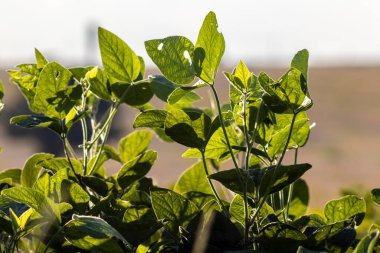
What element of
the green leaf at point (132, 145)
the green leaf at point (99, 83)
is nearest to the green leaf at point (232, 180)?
the green leaf at point (99, 83)

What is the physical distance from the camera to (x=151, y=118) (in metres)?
0.92

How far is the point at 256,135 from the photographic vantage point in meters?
0.92

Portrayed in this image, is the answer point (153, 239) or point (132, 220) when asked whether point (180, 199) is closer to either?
point (132, 220)

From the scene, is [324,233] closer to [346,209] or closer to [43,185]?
[346,209]

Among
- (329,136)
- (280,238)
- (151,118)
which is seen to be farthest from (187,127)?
(329,136)

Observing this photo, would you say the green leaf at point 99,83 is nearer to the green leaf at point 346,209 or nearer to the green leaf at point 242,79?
the green leaf at point 242,79

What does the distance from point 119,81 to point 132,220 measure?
0.85ft

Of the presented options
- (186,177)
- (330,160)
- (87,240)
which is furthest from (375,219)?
(330,160)

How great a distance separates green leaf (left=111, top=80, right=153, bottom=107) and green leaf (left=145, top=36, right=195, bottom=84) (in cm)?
18

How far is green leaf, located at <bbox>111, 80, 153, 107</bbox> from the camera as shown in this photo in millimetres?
Answer: 1042

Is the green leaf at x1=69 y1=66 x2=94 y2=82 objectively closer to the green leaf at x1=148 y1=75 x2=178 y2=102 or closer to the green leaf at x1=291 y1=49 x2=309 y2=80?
the green leaf at x1=148 y1=75 x2=178 y2=102

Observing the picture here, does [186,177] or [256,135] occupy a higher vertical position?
[256,135]

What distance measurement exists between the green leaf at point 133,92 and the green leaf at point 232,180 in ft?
0.95

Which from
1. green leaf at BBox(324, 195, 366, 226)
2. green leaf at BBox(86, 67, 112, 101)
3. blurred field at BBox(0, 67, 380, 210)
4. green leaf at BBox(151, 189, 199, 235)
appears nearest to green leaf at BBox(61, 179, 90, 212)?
green leaf at BBox(151, 189, 199, 235)
